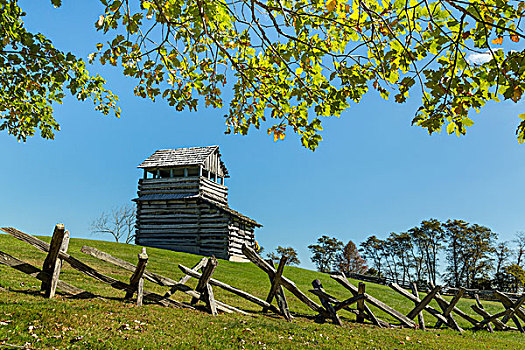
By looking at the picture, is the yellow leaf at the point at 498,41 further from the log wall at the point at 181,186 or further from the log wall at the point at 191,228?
the log wall at the point at 181,186

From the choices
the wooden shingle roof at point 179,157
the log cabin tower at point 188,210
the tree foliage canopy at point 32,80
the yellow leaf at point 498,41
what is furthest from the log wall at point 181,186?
the yellow leaf at point 498,41

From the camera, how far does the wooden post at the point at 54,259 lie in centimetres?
834

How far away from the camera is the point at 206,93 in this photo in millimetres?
7680

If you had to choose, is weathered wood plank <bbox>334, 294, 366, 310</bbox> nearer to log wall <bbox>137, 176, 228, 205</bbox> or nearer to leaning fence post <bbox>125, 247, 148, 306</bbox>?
leaning fence post <bbox>125, 247, 148, 306</bbox>

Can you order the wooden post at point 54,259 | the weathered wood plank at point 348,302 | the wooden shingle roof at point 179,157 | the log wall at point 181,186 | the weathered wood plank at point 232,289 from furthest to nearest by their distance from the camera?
the wooden shingle roof at point 179,157 → the log wall at point 181,186 → the weathered wood plank at point 348,302 → the weathered wood plank at point 232,289 → the wooden post at point 54,259

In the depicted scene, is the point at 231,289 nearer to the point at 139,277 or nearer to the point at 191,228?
the point at 139,277

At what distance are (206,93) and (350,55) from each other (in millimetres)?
3297

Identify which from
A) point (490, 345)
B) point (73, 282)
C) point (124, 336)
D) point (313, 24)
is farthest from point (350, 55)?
point (73, 282)

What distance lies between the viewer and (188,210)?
29688 mm

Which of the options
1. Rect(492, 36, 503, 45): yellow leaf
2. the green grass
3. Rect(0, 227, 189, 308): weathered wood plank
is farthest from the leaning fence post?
Rect(492, 36, 503, 45): yellow leaf

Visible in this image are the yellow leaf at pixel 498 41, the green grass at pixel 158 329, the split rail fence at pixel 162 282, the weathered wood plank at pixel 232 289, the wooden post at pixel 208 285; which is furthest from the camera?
the weathered wood plank at pixel 232 289

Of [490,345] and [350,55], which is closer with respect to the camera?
[350,55]

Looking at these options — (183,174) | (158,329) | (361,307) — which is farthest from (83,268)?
(183,174)

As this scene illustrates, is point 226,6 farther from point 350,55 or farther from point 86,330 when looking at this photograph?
point 86,330
